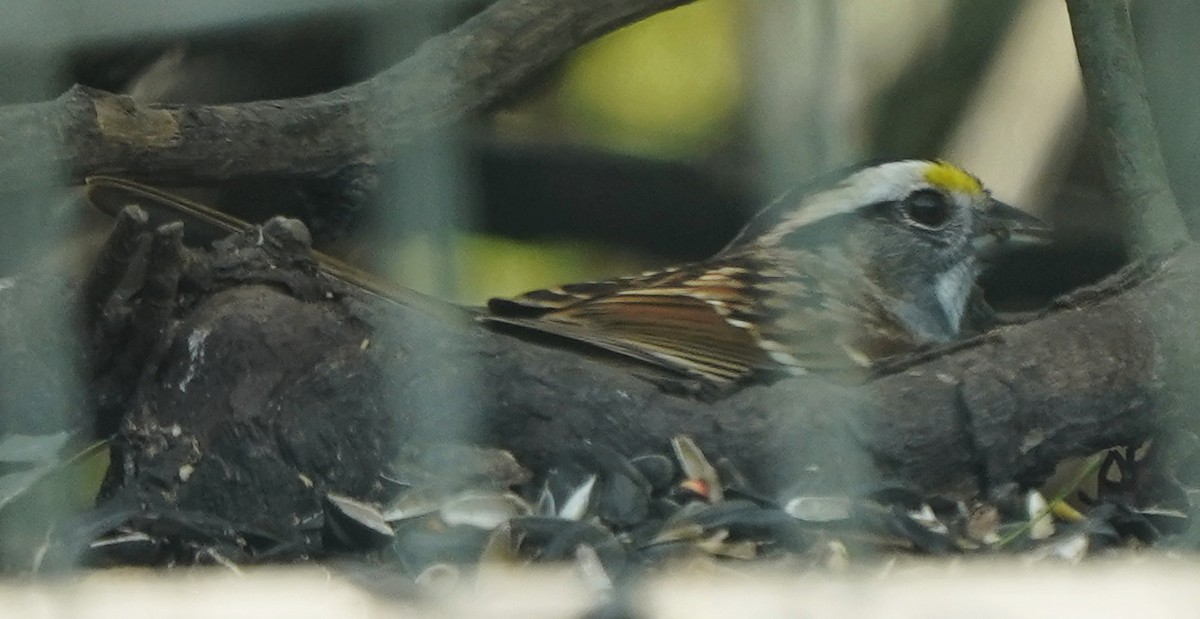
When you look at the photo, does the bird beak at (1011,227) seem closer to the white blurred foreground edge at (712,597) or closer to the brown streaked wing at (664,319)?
→ the brown streaked wing at (664,319)

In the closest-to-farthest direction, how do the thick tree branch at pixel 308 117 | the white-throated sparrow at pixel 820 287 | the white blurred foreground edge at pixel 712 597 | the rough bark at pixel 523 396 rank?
the white blurred foreground edge at pixel 712 597 < the rough bark at pixel 523 396 < the thick tree branch at pixel 308 117 < the white-throated sparrow at pixel 820 287

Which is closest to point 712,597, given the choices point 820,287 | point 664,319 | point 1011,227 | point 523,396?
point 523,396

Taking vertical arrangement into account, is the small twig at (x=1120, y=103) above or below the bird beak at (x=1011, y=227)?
above

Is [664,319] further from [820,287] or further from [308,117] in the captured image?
[308,117]

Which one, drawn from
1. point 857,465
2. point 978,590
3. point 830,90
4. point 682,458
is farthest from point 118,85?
point 978,590

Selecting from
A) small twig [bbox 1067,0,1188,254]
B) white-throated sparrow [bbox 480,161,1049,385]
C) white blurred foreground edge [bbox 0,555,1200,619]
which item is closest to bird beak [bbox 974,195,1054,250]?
white-throated sparrow [bbox 480,161,1049,385]

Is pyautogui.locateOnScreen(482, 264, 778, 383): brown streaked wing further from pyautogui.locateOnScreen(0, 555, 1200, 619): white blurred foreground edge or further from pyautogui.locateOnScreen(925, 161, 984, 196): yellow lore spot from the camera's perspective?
pyautogui.locateOnScreen(0, 555, 1200, 619): white blurred foreground edge

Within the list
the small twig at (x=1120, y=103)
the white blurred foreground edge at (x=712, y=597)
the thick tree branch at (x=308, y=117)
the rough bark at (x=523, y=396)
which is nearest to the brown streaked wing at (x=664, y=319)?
the rough bark at (x=523, y=396)
